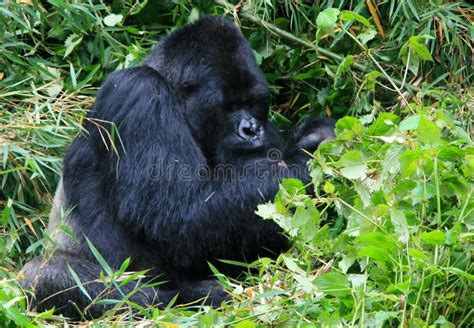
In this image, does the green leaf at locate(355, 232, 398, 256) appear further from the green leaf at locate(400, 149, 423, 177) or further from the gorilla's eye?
the gorilla's eye

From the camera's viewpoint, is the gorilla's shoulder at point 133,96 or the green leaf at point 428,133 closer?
the green leaf at point 428,133

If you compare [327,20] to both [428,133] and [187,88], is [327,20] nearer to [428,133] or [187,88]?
[187,88]

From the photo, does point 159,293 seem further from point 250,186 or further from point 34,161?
point 34,161

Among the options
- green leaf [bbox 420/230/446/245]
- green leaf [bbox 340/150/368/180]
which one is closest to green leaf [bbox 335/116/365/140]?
green leaf [bbox 340/150/368/180]

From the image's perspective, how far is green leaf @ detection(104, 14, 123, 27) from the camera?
4.96m

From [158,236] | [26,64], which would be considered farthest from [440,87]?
[26,64]

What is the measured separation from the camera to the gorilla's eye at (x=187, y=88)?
Answer: 4.21 m

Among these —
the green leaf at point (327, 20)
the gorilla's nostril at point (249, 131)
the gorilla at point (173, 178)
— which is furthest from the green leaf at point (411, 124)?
the green leaf at point (327, 20)

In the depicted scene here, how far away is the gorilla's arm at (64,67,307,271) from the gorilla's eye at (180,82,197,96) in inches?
4.1

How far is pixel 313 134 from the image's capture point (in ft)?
14.6

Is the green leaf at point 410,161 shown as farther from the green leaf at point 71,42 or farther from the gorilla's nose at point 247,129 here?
the green leaf at point 71,42

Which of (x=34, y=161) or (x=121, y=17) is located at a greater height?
(x=121, y=17)

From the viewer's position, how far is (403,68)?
16.2ft

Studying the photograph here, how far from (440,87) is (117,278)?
83.2 inches
